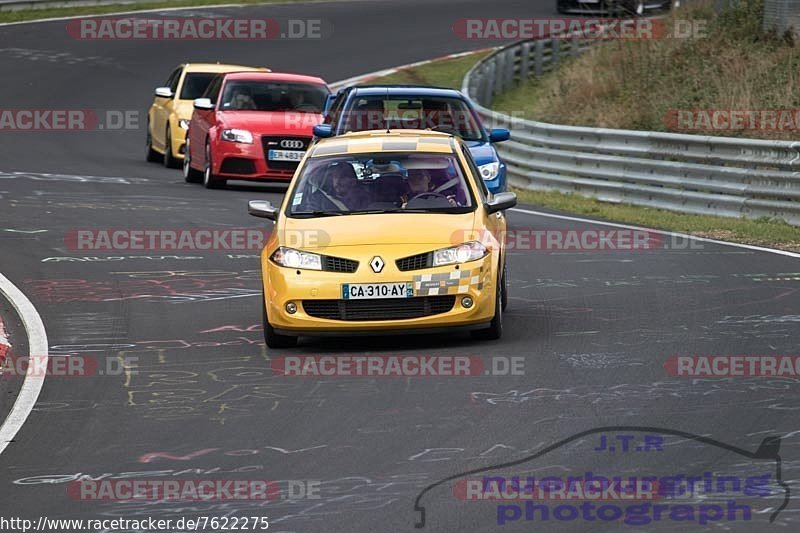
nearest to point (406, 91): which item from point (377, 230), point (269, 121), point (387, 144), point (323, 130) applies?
point (323, 130)

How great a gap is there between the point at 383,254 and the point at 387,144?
1.73 meters

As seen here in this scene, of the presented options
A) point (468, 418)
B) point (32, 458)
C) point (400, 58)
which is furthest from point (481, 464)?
point (400, 58)

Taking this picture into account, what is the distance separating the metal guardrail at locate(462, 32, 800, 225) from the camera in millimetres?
19250

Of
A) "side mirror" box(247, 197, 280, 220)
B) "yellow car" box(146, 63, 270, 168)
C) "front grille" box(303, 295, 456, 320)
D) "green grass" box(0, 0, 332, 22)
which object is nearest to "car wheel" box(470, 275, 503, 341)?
"front grille" box(303, 295, 456, 320)

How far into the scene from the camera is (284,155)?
2300 cm

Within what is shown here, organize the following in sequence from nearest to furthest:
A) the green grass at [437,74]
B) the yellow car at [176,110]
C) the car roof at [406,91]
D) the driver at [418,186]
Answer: the driver at [418,186] < the car roof at [406,91] < the yellow car at [176,110] < the green grass at [437,74]

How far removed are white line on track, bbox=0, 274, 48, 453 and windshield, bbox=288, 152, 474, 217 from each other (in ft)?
6.64

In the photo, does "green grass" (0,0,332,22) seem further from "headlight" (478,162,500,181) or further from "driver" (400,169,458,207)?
"driver" (400,169,458,207)

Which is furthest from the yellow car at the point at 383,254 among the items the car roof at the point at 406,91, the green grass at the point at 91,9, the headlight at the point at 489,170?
the green grass at the point at 91,9

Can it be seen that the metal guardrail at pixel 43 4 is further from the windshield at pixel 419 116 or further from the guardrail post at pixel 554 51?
the windshield at pixel 419 116

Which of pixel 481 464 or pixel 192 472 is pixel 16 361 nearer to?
pixel 192 472

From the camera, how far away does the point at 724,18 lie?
1188 inches

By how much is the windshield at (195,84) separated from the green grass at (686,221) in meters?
6.50

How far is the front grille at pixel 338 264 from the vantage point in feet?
36.2
